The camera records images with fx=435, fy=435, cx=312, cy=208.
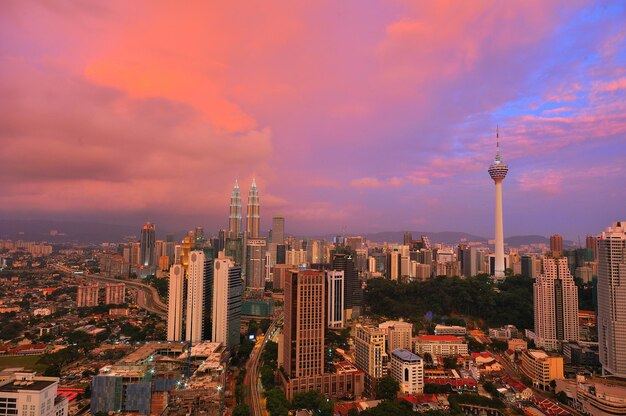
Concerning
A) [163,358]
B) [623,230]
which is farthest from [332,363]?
[623,230]

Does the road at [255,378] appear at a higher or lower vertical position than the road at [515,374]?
higher

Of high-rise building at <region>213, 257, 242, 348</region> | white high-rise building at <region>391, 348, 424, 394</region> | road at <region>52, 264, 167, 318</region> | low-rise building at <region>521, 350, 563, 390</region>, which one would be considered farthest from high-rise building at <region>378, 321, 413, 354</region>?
road at <region>52, 264, 167, 318</region>

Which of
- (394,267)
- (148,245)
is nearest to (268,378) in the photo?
(394,267)

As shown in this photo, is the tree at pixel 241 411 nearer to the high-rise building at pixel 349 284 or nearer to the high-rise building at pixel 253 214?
the high-rise building at pixel 349 284

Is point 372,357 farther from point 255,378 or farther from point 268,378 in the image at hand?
point 255,378

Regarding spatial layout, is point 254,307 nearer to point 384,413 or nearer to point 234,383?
point 234,383

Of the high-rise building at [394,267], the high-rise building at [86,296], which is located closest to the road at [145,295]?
the high-rise building at [86,296]

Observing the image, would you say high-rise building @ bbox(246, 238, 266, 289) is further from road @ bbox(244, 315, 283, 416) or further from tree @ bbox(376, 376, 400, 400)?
tree @ bbox(376, 376, 400, 400)

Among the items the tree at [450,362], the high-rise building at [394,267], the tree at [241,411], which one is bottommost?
the tree at [450,362]
